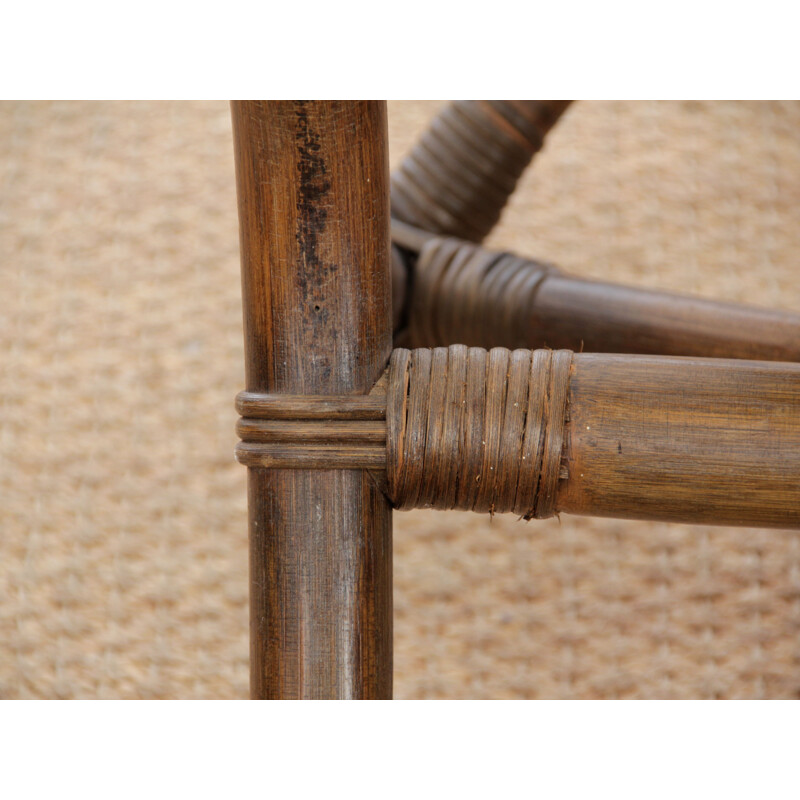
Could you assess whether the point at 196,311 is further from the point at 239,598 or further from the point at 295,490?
the point at 295,490

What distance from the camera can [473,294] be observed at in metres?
0.75

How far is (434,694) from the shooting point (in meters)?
0.95

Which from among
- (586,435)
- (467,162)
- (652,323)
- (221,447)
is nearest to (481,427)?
(586,435)

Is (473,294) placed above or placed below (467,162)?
below

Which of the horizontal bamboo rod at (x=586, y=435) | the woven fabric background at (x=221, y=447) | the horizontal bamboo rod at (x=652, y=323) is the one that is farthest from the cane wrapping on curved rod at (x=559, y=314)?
the woven fabric background at (x=221, y=447)

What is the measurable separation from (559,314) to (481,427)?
0.97 ft

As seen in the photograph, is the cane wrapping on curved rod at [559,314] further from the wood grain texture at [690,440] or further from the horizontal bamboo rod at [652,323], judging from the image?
the wood grain texture at [690,440]

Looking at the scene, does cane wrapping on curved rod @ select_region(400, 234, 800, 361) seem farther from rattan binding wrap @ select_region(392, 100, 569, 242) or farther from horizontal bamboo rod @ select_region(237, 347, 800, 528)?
horizontal bamboo rod @ select_region(237, 347, 800, 528)

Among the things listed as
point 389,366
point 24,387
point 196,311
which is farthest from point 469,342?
point 24,387

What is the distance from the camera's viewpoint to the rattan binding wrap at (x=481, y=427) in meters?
0.45

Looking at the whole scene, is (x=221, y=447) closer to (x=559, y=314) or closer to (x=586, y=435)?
(x=559, y=314)

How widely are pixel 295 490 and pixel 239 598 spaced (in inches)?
22.5

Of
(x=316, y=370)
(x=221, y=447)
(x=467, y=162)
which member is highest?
(x=467, y=162)

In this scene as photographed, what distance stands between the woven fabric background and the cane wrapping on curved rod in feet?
1.06
